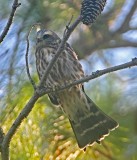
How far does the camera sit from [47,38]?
9.25ft

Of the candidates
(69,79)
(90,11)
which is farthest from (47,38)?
(90,11)

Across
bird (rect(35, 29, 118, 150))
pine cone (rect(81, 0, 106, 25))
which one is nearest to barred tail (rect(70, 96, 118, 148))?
bird (rect(35, 29, 118, 150))

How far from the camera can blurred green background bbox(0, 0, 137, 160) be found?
6.37 ft

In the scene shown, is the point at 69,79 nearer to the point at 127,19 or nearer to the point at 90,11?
the point at 127,19

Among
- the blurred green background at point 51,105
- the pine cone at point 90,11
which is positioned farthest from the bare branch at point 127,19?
the pine cone at point 90,11

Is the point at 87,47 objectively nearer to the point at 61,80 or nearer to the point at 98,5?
the point at 61,80

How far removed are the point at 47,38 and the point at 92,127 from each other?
21.1 inches

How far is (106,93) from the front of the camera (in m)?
2.15

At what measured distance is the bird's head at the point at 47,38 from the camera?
2604 mm

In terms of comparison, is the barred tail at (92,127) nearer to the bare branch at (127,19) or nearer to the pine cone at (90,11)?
the bare branch at (127,19)

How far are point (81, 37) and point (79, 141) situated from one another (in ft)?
2.39

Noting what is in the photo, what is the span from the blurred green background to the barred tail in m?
0.04

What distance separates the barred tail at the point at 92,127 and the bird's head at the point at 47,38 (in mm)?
371

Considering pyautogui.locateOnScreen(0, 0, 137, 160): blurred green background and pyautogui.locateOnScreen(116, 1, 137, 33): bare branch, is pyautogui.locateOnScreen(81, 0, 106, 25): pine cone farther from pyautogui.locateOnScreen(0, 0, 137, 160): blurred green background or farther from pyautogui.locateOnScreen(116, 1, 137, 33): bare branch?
pyautogui.locateOnScreen(116, 1, 137, 33): bare branch
